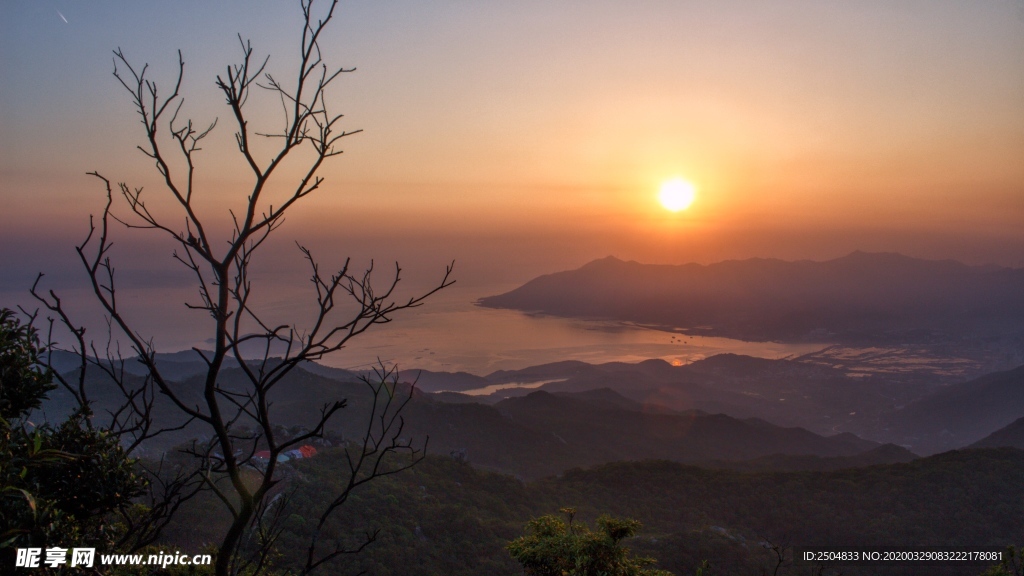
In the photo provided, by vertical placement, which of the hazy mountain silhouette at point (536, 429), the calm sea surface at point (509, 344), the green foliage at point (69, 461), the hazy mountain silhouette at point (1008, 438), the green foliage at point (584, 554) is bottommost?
the calm sea surface at point (509, 344)

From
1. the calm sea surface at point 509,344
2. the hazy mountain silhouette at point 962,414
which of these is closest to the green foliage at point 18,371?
Result: the calm sea surface at point 509,344

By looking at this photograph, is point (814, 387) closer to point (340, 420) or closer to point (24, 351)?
point (340, 420)

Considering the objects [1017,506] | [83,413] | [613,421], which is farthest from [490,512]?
[613,421]

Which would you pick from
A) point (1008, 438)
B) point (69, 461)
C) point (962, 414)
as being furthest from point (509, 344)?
point (69, 461)

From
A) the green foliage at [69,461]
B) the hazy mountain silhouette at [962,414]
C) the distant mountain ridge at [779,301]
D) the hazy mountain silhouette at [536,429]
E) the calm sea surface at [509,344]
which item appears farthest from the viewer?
the distant mountain ridge at [779,301]

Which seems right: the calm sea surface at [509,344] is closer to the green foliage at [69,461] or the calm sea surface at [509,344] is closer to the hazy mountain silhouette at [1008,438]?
the hazy mountain silhouette at [1008,438]

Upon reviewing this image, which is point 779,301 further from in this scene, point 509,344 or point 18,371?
point 18,371
